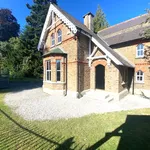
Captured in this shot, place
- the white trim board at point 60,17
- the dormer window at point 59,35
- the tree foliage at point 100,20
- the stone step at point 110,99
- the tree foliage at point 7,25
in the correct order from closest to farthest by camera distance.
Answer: the stone step at point 110,99, the white trim board at point 60,17, the dormer window at point 59,35, the tree foliage at point 100,20, the tree foliage at point 7,25

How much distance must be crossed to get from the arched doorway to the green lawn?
607cm

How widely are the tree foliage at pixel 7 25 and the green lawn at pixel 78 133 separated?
5352 cm

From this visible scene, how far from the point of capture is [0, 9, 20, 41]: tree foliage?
4878cm

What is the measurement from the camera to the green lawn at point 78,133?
A: 13.1 ft

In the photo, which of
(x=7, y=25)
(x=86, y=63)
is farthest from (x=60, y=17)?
(x=7, y=25)

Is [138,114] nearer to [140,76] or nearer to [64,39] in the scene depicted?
[140,76]

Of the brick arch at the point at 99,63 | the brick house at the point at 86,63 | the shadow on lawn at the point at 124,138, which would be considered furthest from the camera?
the brick arch at the point at 99,63

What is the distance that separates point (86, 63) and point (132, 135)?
28.3ft

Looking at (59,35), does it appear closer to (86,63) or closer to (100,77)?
(86,63)

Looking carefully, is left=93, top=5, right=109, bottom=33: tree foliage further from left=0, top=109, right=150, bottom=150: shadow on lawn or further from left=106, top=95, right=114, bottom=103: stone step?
left=0, top=109, right=150, bottom=150: shadow on lawn

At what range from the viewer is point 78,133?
487 centimetres

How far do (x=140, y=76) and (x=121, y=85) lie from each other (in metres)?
3.42

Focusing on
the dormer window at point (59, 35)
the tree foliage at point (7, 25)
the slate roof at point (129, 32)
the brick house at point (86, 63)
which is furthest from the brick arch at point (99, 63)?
the tree foliage at point (7, 25)

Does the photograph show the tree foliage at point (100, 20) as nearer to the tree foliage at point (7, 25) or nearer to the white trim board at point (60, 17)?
the white trim board at point (60, 17)
